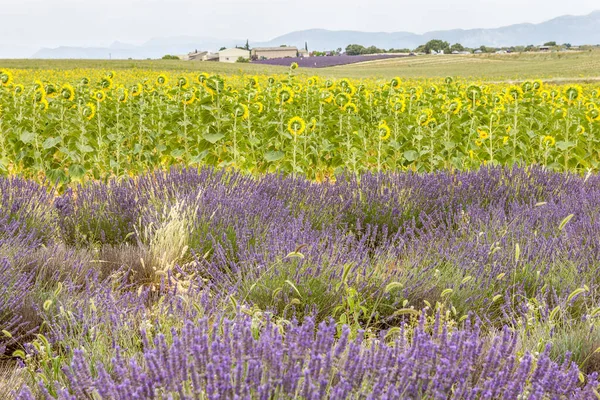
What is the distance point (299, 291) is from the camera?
306 cm

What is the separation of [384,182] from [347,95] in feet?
8.69

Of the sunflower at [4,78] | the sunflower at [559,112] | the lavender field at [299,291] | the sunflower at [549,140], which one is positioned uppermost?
the sunflower at [4,78]

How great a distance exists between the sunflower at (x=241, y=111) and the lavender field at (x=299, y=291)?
152cm

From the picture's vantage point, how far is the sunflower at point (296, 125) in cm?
651

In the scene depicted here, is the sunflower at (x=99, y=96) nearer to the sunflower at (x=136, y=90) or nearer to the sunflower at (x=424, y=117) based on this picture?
the sunflower at (x=136, y=90)

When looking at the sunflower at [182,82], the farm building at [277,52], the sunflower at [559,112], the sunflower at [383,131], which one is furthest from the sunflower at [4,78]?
the farm building at [277,52]

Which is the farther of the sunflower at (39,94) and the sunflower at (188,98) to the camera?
the sunflower at (188,98)

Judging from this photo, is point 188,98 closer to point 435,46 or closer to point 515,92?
point 515,92

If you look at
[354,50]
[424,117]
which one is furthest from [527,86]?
[354,50]

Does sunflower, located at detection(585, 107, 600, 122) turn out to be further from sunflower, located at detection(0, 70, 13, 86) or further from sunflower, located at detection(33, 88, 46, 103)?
sunflower, located at detection(0, 70, 13, 86)

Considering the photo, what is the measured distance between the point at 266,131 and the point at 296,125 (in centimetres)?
55

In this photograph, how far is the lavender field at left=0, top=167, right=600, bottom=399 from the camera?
71.4 inches

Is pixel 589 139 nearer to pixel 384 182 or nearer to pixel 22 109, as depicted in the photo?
pixel 384 182

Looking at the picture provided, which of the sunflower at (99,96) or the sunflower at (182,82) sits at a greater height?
the sunflower at (182,82)
